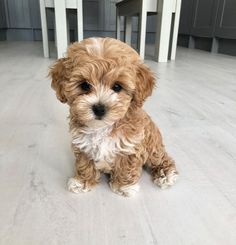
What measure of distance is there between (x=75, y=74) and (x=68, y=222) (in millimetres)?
408

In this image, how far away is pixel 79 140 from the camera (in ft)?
2.88

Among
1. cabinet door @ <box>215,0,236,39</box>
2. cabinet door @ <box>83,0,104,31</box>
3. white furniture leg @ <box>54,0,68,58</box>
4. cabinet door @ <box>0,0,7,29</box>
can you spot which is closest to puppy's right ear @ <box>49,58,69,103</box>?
white furniture leg @ <box>54,0,68,58</box>

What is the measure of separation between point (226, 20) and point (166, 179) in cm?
422

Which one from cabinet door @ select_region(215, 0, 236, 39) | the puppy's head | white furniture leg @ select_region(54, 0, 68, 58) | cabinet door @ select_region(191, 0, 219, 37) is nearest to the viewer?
the puppy's head

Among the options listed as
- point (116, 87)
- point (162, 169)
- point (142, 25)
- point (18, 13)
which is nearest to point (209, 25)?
point (142, 25)

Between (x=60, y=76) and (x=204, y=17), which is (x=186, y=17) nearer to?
(x=204, y=17)

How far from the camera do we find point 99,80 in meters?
0.78

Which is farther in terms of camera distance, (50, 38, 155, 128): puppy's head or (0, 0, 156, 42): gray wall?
(0, 0, 156, 42): gray wall

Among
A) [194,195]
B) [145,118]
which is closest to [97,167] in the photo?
[145,118]

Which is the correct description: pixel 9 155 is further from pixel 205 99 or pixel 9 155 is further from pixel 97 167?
→ pixel 205 99

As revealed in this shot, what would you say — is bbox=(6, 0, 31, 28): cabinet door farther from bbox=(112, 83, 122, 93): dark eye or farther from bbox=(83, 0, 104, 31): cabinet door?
bbox=(112, 83, 122, 93): dark eye

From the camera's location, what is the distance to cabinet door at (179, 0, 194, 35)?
5.70 m

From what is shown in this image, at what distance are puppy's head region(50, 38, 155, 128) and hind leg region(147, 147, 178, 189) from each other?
27 centimetres

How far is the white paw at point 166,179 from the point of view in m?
0.97
